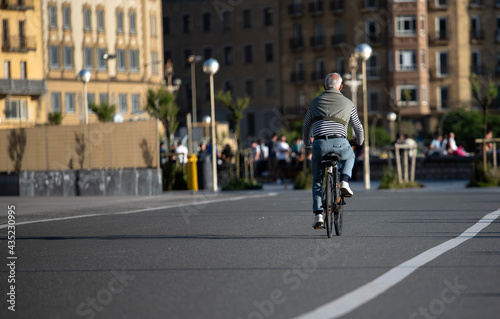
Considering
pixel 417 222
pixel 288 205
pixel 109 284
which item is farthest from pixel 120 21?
pixel 109 284

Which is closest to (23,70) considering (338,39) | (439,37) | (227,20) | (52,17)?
(52,17)

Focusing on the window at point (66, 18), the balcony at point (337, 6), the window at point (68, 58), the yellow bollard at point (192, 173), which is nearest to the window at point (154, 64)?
the window at point (68, 58)

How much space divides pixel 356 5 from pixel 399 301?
276ft

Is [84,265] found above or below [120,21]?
below

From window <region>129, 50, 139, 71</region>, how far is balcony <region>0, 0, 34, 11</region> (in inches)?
431

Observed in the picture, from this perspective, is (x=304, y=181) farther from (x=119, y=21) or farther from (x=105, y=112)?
(x=119, y=21)

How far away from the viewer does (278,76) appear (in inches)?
3718

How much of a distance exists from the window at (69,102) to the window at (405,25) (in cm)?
2702

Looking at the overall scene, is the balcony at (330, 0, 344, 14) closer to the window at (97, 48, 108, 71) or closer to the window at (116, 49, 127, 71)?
the window at (116, 49, 127, 71)

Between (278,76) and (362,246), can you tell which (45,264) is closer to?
(362,246)

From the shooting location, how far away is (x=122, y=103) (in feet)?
277

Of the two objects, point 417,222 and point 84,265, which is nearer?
point 84,265

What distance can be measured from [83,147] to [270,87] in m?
65.5

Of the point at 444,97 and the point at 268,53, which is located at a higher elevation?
the point at 268,53
